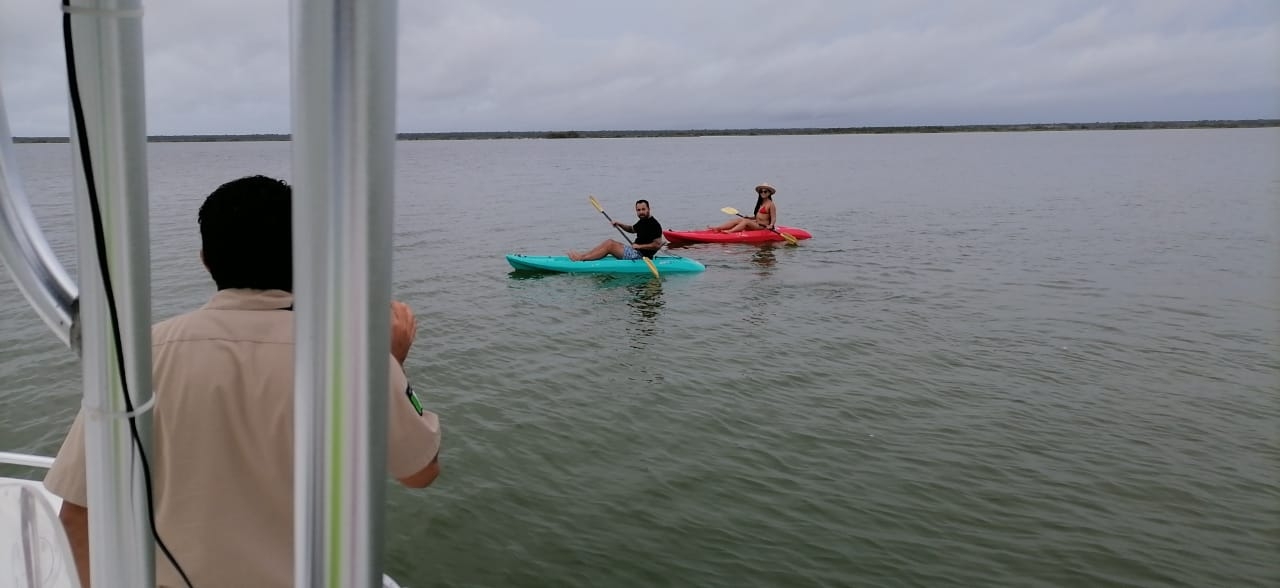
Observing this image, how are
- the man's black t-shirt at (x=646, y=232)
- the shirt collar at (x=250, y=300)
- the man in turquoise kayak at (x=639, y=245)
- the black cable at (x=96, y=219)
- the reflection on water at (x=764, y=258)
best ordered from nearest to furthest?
the black cable at (x=96, y=219)
the shirt collar at (x=250, y=300)
the man in turquoise kayak at (x=639, y=245)
the man's black t-shirt at (x=646, y=232)
the reflection on water at (x=764, y=258)

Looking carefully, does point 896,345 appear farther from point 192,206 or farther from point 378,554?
point 192,206

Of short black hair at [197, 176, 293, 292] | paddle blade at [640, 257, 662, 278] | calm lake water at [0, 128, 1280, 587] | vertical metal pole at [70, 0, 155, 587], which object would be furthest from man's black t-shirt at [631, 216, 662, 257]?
vertical metal pole at [70, 0, 155, 587]

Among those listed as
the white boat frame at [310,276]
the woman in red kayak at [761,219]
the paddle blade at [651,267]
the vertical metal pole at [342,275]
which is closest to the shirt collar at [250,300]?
the white boat frame at [310,276]

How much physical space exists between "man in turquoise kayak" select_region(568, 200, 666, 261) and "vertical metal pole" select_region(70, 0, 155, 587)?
14037 mm

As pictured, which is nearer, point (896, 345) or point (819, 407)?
point (819, 407)

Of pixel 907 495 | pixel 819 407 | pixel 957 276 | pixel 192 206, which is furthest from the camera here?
pixel 192 206

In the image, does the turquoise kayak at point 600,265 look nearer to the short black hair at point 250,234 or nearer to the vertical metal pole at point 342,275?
the short black hair at point 250,234

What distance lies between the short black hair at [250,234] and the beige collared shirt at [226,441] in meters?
0.06

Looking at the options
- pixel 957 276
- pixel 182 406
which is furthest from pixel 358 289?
pixel 957 276

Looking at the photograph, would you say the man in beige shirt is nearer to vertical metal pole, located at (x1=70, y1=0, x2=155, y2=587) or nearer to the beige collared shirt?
the beige collared shirt

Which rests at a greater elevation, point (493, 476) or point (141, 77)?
point (141, 77)

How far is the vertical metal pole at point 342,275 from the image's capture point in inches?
26.9

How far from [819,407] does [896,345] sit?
2.60 m

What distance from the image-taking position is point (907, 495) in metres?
6.45
